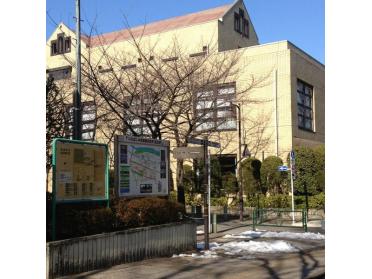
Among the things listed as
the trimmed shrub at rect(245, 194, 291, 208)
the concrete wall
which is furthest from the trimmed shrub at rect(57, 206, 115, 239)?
the concrete wall

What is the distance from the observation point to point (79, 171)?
938 centimetres

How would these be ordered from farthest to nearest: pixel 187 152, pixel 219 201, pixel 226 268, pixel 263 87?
1. pixel 263 87
2. pixel 219 201
3. pixel 187 152
4. pixel 226 268

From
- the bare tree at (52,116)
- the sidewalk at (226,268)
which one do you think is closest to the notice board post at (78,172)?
the sidewalk at (226,268)

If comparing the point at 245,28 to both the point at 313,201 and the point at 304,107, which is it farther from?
the point at 313,201

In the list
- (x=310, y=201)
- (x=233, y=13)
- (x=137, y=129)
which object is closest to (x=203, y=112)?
(x=137, y=129)

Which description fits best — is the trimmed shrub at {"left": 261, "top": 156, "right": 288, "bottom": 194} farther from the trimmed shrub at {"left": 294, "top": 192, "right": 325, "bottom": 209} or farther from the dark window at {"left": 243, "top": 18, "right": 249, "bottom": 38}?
the dark window at {"left": 243, "top": 18, "right": 249, "bottom": 38}

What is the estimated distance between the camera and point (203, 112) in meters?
17.8

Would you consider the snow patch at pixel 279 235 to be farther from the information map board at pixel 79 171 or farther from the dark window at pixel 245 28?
the dark window at pixel 245 28

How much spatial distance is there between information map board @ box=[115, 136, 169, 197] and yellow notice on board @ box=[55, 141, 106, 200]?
25.2 inches

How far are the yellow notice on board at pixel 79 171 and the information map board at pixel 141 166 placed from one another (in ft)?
2.10

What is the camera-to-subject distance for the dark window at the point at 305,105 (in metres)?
30.2

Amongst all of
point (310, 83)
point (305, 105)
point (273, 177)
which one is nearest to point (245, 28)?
point (310, 83)

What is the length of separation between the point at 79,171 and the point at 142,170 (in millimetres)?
2189
